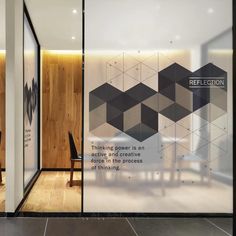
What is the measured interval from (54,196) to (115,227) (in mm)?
1563

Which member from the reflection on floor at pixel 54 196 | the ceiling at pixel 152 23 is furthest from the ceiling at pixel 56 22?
the reflection on floor at pixel 54 196

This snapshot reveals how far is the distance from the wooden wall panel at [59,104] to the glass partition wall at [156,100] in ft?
11.5

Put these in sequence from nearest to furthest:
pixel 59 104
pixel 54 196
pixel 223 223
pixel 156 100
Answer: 1. pixel 223 223
2. pixel 156 100
3. pixel 54 196
4. pixel 59 104

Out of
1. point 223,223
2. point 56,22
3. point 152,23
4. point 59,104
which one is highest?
point 56,22

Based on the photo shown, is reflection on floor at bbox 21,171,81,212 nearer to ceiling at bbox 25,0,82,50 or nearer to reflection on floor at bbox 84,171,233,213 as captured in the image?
reflection on floor at bbox 84,171,233,213

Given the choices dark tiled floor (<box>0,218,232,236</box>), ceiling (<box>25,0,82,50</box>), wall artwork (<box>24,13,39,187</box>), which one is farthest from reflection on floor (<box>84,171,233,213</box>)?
ceiling (<box>25,0,82,50</box>)

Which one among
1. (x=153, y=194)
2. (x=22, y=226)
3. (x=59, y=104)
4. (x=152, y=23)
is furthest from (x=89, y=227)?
(x=59, y=104)

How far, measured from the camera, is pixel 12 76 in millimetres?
3428

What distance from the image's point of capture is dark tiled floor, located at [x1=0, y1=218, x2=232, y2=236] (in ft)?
9.70

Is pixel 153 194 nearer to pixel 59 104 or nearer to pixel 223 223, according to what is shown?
pixel 223 223

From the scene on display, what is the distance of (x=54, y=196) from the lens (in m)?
4.43

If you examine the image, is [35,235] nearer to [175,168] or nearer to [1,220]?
[1,220]

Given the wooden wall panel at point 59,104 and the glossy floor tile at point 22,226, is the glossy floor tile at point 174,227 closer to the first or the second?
the glossy floor tile at point 22,226

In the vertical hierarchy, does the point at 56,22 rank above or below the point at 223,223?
above
